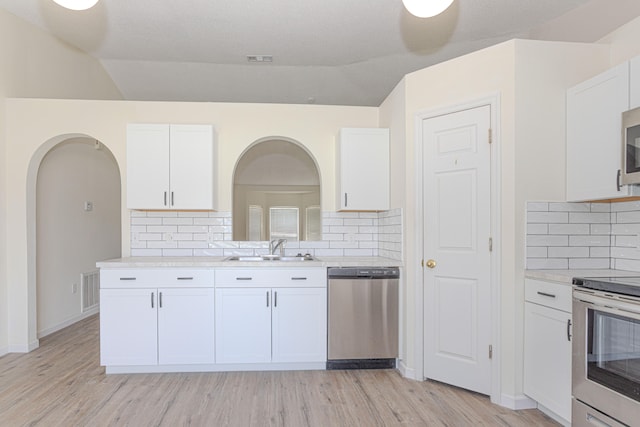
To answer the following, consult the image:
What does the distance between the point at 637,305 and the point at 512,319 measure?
92 centimetres

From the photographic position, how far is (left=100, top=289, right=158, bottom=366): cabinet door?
10.5 ft

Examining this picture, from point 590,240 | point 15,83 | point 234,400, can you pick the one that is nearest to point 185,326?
point 234,400

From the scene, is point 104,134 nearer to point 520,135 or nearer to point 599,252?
point 520,135

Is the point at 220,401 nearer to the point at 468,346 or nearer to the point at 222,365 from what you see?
the point at 222,365

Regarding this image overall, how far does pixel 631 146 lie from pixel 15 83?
5246 millimetres

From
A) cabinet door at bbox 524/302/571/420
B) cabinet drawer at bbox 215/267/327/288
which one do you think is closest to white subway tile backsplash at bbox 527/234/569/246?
cabinet door at bbox 524/302/571/420

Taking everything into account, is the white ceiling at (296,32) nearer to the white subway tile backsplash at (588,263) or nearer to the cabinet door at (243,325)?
the white subway tile backsplash at (588,263)

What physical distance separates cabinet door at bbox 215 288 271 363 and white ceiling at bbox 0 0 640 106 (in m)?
2.53

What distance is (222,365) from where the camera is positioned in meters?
A: 3.31

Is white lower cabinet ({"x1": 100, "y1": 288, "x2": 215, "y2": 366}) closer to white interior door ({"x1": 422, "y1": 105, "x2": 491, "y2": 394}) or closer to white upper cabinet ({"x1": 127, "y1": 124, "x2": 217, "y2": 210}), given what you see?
white upper cabinet ({"x1": 127, "y1": 124, "x2": 217, "y2": 210})

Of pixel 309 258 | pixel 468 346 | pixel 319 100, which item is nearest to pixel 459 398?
pixel 468 346

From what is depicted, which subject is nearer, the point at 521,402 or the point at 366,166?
the point at 521,402

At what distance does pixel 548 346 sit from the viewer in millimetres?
2451

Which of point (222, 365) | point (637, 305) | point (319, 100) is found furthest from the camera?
point (319, 100)
